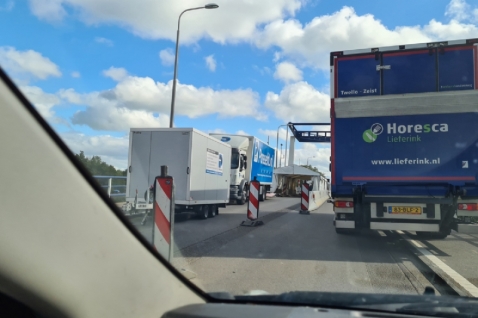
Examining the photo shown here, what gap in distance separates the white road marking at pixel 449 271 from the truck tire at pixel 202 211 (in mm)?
6666

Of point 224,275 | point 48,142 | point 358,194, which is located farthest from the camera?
point 358,194

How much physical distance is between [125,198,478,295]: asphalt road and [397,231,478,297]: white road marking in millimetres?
128

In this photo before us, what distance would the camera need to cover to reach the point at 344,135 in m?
8.83

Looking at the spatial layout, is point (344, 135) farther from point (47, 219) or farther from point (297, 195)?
point (297, 195)

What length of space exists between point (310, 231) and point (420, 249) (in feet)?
11.3

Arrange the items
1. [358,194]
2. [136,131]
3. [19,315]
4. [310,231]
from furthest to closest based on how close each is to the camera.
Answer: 1. [136,131]
2. [310,231]
3. [358,194]
4. [19,315]

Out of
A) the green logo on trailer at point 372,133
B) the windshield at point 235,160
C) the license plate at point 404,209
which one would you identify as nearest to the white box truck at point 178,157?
the green logo on trailer at point 372,133

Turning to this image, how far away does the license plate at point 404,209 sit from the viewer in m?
8.43

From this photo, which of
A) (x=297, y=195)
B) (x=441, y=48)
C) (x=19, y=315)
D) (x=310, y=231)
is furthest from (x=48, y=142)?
(x=297, y=195)

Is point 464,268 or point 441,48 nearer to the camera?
point 464,268

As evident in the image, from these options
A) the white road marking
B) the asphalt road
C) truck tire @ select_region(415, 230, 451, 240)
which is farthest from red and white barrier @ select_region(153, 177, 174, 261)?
truck tire @ select_region(415, 230, 451, 240)

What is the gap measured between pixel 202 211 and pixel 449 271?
8.91 metres

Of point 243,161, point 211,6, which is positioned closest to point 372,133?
point 211,6

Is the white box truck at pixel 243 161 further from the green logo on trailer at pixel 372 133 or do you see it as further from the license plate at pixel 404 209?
the license plate at pixel 404 209
